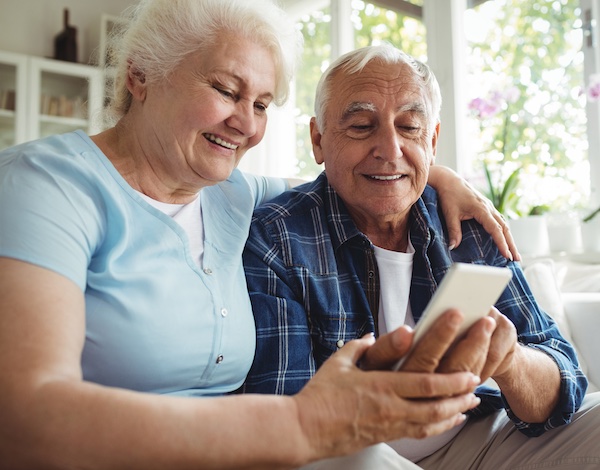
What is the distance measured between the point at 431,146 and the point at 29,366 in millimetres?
1063

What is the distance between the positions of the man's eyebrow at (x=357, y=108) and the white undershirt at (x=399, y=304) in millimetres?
313

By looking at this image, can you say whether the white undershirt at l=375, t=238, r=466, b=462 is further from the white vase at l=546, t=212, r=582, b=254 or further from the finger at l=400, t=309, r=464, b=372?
the white vase at l=546, t=212, r=582, b=254

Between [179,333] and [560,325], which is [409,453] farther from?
[560,325]

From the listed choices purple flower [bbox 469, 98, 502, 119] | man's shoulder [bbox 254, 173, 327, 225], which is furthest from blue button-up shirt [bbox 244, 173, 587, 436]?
purple flower [bbox 469, 98, 502, 119]

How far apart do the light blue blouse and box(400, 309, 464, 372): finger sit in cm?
42

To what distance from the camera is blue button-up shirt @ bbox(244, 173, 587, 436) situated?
1.24 meters

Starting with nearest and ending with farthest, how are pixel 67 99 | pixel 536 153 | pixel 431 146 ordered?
pixel 431 146
pixel 536 153
pixel 67 99

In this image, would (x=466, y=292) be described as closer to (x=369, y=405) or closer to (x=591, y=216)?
(x=369, y=405)

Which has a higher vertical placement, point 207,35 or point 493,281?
point 207,35

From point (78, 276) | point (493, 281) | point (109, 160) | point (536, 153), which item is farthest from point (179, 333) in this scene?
point (536, 153)

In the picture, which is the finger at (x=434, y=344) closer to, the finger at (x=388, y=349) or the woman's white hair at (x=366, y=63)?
the finger at (x=388, y=349)

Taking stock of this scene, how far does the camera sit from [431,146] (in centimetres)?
150

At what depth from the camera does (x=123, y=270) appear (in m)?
1.03

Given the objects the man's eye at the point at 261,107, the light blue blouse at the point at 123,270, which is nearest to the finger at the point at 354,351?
the light blue blouse at the point at 123,270
